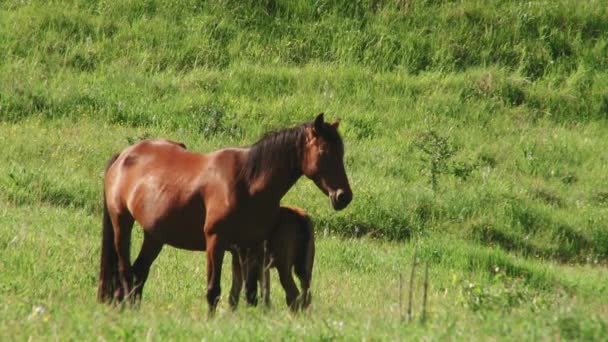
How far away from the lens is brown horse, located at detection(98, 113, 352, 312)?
9.20 m

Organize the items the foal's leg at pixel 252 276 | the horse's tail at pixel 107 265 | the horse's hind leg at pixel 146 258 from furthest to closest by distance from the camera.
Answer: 1. the horse's hind leg at pixel 146 258
2. the horse's tail at pixel 107 265
3. the foal's leg at pixel 252 276

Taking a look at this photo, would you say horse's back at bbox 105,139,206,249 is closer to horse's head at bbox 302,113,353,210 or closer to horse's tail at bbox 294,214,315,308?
horse's tail at bbox 294,214,315,308

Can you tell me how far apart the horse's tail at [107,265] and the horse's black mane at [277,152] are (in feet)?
5.34

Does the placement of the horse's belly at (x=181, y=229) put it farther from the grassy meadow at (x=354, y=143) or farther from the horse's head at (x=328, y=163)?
the horse's head at (x=328, y=163)

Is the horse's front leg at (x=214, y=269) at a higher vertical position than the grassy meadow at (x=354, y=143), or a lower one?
higher

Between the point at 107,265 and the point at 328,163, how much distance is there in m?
2.32

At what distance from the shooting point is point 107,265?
400 inches

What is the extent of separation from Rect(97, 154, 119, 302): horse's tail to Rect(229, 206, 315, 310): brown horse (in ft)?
4.08

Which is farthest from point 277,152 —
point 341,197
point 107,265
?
point 107,265

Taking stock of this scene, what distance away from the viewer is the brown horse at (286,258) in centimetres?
933

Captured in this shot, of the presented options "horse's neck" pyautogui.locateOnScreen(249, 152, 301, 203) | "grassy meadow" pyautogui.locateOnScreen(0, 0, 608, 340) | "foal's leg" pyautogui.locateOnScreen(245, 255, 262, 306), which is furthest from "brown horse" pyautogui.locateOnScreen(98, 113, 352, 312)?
"grassy meadow" pyautogui.locateOnScreen(0, 0, 608, 340)

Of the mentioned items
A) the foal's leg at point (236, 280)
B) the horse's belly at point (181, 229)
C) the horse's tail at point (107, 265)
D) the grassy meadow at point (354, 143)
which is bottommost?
the grassy meadow at point (354, 143)

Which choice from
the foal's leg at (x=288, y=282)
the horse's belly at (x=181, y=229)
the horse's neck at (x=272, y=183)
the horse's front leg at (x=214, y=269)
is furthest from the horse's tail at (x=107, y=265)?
the horse's neck at (x=272, y=183)

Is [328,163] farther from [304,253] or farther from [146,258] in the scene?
[146,258]
